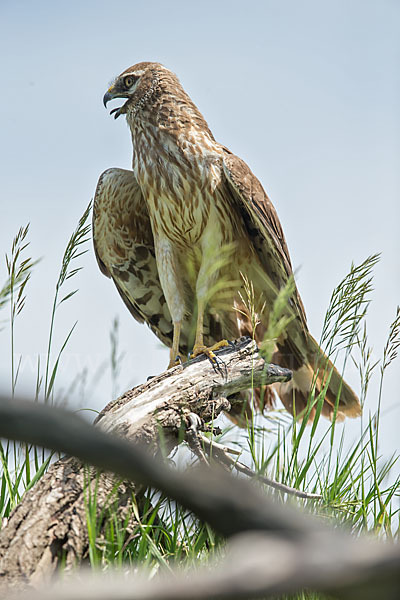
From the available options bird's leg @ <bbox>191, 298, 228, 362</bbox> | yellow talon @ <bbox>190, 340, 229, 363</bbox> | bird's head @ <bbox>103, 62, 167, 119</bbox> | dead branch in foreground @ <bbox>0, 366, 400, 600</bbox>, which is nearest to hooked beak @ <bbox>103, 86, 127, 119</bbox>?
bird's head @ <bbox>103, 62, 167, 119</bbox>

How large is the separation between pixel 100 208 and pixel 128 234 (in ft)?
0.98

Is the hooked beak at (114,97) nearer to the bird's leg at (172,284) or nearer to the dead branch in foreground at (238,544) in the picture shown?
the bird's leg at (172,284)

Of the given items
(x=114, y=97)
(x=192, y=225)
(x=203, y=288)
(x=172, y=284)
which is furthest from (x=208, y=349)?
(x=114, y=97)

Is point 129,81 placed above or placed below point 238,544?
above

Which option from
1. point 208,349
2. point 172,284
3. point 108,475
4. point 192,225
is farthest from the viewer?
point 172,284

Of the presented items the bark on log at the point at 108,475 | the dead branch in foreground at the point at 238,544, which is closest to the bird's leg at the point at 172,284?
the bark on log at the point at 108,475

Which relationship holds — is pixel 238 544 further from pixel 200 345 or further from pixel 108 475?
pixel 200 345

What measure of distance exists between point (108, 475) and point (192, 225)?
7.76 ft

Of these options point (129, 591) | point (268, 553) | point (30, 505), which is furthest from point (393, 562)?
point (30, 505)

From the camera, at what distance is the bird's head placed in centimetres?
474

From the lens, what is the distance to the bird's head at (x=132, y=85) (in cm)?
474

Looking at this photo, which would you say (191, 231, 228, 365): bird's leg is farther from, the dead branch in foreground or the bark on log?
the dead branch in foreground

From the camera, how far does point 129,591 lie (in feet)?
1.70

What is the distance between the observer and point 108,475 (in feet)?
7.84
